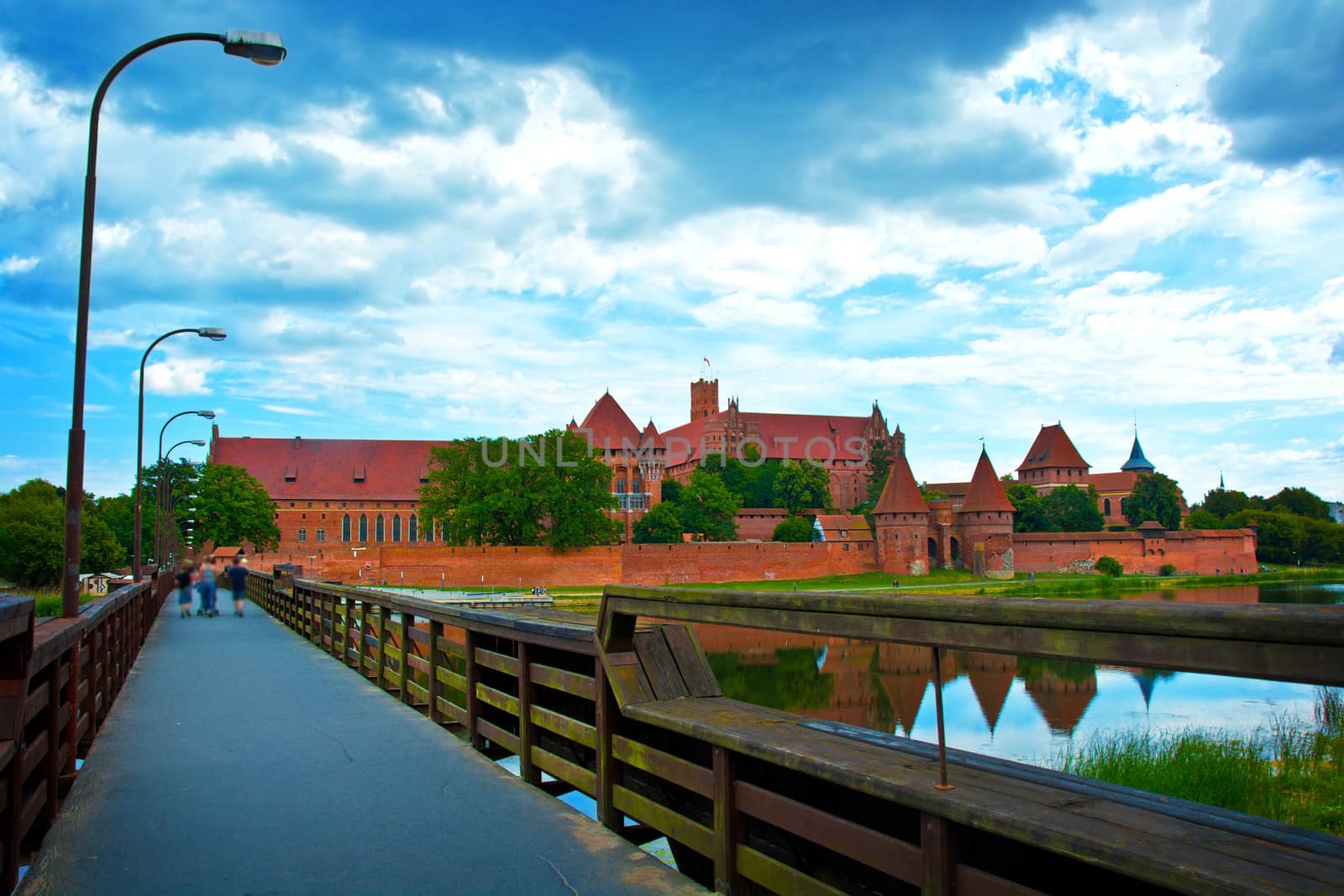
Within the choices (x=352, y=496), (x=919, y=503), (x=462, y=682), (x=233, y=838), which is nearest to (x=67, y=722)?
(x=233, y=838)

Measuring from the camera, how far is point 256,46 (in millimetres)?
9570

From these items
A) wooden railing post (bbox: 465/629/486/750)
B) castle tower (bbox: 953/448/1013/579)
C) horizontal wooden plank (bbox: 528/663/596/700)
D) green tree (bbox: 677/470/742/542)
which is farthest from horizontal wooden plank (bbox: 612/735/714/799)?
green tree (bbox: 677/470/742/542)

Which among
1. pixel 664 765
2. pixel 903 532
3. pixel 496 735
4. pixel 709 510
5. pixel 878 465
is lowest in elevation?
pixel 496 735

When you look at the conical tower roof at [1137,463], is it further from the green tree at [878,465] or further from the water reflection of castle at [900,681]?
the water reflection of castle at [900,681]

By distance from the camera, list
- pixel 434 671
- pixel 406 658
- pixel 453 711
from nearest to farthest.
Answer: pixel 453 711, pixel 434 671, pixel 406 658

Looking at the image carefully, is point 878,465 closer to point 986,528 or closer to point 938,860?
point 986,528

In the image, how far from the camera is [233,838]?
4.75 m

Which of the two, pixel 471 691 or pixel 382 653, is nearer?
pixel 471 691

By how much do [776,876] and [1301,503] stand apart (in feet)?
418

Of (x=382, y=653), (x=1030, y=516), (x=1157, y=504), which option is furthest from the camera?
(x=1157, y=504)

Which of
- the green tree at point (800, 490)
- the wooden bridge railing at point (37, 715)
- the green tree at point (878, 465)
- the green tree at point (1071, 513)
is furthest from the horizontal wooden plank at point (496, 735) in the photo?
the green tree at point (878, 465)

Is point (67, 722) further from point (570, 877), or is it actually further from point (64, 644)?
point (570, 877)

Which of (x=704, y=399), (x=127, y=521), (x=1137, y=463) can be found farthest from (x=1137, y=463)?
(x=127, y=521)

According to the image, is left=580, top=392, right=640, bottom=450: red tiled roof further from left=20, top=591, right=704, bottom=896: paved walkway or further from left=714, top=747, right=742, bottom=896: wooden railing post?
left=714, top=747, right=742, bottom=896: wooden railing post
